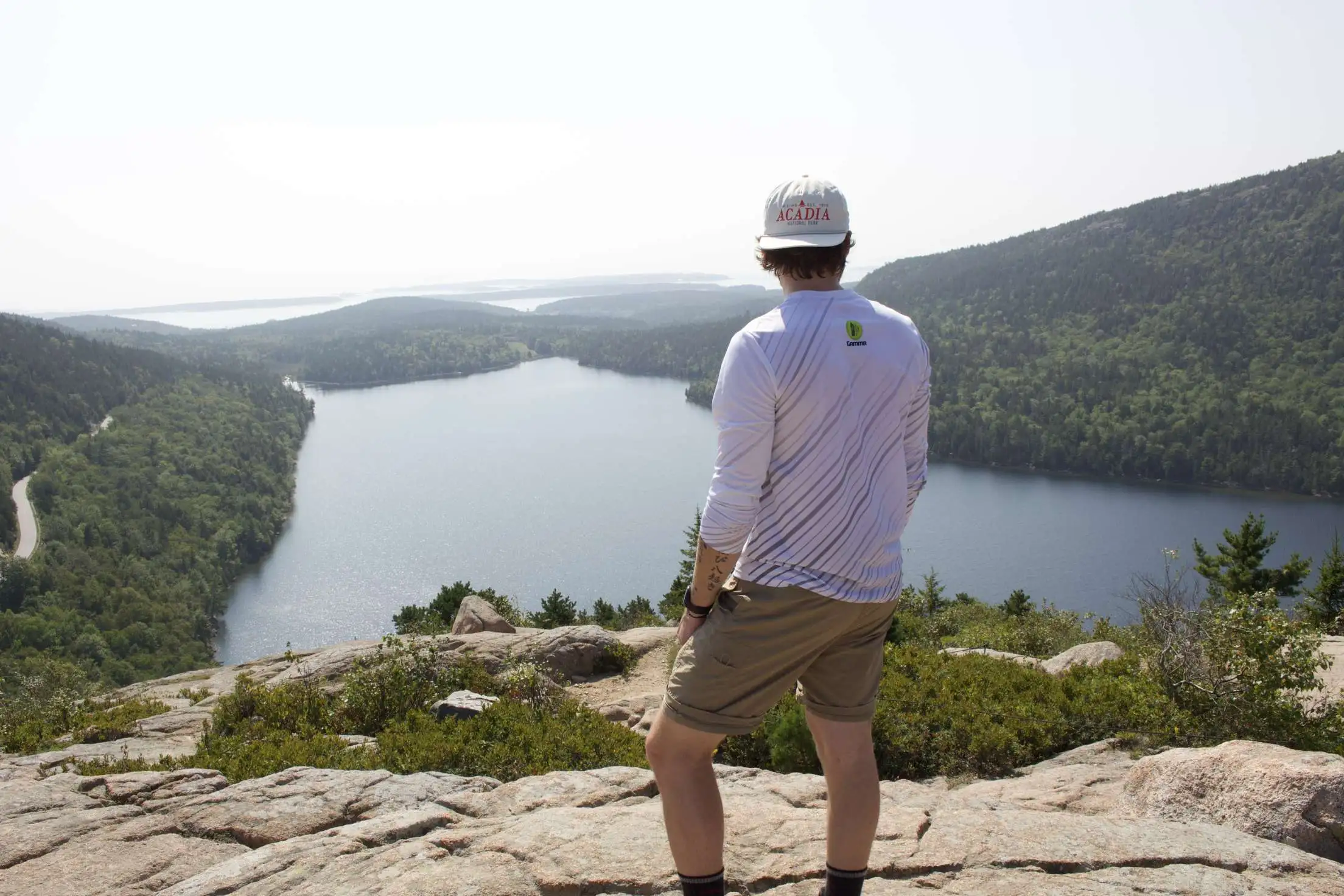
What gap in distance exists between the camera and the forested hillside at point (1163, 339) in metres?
80.1

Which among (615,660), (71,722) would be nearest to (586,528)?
(615,660)

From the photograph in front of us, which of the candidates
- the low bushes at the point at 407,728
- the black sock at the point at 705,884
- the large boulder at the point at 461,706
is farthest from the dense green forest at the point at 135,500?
the black sock at the point at 705,884

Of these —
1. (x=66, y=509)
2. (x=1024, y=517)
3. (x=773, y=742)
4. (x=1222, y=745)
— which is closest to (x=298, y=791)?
(x=773, y=742)

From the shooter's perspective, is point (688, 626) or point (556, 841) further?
point (556, 841)

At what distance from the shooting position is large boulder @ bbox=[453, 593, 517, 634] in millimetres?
12898

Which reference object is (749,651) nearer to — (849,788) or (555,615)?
(849,788)

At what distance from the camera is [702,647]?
7.54ft

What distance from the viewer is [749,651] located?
2.25m

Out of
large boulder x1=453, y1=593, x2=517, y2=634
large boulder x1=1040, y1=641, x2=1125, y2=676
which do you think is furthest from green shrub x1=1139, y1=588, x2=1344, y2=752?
large boulder x1=453, y1=593, x2=517, y2=634

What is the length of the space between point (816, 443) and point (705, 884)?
4.34 ft

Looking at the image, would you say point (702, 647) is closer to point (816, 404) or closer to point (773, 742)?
point (816, 404)

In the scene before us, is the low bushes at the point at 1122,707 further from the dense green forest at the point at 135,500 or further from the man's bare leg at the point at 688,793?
the dense green forest at the point at 135,500

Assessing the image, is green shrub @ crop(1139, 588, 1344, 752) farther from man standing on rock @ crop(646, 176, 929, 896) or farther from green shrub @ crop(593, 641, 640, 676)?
green shrub @ crop(593, 641, 640, 676)

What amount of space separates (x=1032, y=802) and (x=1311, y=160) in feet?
519
